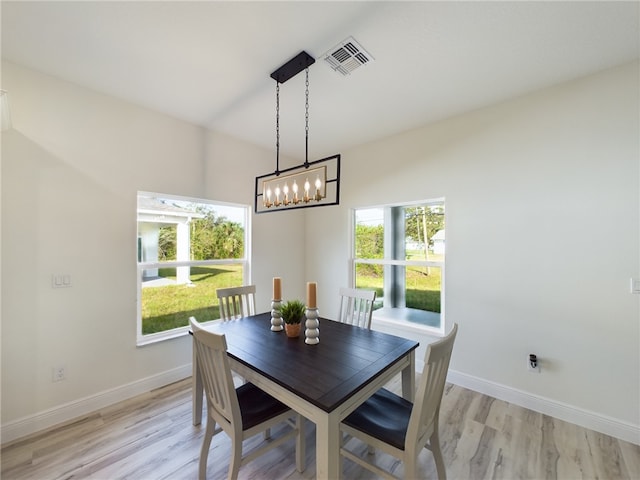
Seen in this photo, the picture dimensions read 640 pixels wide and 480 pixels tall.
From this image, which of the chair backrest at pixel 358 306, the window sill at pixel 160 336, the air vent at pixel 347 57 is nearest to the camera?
the air vent at pixel 347 57

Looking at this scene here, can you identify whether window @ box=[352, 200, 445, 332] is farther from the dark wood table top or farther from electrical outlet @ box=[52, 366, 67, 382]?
electrical outlet @ box=[52, 366, 67, 382]

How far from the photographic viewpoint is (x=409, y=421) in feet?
4.45

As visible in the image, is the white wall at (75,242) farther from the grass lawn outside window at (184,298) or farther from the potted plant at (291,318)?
the potted plant at (291,318)

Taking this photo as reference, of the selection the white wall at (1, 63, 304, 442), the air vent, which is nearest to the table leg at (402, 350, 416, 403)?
the air vent

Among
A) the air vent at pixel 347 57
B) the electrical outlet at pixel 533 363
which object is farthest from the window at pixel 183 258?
the electrical outlet at pixel 533 363

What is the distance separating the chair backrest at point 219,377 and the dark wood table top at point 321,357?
0.63ft

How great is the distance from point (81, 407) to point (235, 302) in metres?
1.48

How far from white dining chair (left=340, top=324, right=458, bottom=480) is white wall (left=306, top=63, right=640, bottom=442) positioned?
1.48 meters

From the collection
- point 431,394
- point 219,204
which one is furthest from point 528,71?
point 219,204

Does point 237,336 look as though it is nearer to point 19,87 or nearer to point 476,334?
point 476,334

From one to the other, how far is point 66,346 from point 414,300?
11.5 ft

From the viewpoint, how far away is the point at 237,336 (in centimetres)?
205

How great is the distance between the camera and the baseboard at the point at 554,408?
1994mm

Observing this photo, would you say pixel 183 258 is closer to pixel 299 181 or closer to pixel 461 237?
pixel 299 181
